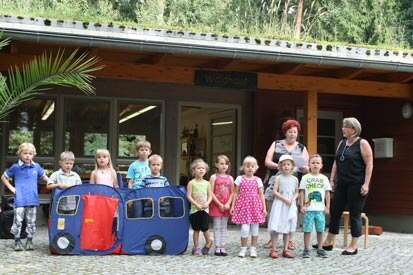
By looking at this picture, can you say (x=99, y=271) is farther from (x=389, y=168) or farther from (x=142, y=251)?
(x=389, y=168)

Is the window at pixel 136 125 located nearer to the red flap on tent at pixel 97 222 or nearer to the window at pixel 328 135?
the window at pixel 328 135

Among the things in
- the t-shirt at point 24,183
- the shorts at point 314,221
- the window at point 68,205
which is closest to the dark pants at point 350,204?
the shorts at point 314,221

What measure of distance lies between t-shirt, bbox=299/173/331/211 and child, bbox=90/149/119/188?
2231 millimetres

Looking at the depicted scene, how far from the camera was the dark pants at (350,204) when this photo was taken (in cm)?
694

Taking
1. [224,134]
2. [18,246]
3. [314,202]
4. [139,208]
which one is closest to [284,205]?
[314,202]

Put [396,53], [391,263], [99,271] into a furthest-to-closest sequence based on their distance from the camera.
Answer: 1. [396,53]
2. [391,263]
3. [99,271]

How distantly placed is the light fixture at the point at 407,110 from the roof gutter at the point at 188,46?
1358mm

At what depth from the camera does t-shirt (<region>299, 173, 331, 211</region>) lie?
699cm

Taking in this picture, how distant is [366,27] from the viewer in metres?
29.6

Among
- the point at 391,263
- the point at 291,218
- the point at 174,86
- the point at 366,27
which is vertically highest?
the point at 366,27

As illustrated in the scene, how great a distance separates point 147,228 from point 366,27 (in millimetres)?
25132

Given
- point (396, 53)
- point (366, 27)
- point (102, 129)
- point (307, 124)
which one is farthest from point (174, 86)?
point (366, 27)

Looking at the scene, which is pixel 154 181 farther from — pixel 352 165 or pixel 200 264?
pixel 352 165

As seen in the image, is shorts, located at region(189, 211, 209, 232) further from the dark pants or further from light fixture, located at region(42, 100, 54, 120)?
light fixture, located at region(42, 100, 54, 120)
